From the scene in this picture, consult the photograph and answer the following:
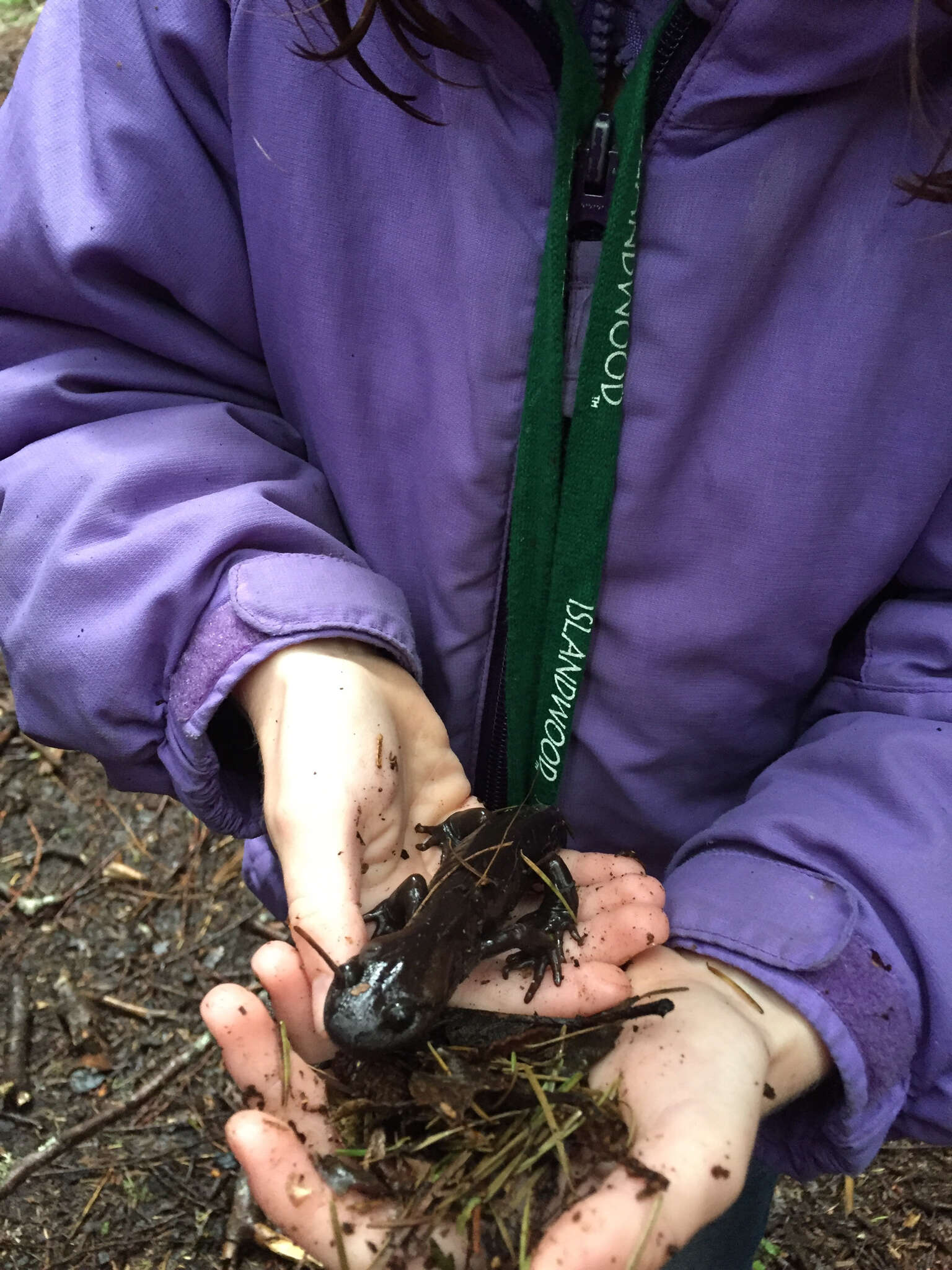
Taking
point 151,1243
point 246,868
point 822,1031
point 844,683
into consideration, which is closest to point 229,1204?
point 151,1243

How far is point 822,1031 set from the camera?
1999 mm

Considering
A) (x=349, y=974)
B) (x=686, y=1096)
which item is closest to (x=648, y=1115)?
(x=686, y=1096)

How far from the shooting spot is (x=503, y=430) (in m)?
2.38

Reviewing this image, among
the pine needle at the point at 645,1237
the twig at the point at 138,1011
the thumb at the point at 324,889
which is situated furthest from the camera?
the twig at the point at 138,1011

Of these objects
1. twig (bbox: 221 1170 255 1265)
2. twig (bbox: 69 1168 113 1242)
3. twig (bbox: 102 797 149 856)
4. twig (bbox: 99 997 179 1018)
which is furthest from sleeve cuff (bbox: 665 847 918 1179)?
twig (bbox: 102 797 149 856)

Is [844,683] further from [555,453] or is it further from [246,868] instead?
[246,868]

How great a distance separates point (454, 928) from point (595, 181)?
1.76 m

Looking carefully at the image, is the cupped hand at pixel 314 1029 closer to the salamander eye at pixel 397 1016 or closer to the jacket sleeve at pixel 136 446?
the salamander eye at pixel 397 1016

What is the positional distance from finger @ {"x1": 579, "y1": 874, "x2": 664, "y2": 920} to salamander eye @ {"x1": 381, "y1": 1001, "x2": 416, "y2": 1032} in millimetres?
512

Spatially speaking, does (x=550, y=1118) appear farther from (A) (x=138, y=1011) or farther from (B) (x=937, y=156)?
(A) (x=138, y=1011)

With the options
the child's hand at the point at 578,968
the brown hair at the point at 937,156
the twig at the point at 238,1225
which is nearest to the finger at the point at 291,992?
the child's hand at the point at 578,968

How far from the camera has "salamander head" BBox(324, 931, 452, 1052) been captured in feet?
6.60

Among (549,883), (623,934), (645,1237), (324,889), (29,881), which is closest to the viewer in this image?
(645,1237)

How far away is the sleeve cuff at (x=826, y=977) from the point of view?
2.03m
